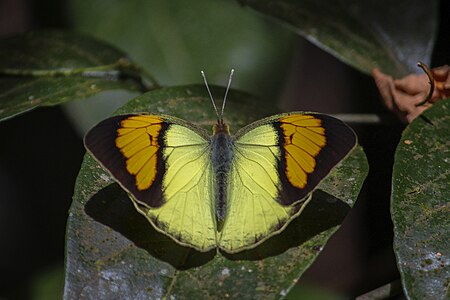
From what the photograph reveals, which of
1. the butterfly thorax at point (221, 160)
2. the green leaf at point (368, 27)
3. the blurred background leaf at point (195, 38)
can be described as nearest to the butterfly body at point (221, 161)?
the butterfly thorax at point (221, 160)

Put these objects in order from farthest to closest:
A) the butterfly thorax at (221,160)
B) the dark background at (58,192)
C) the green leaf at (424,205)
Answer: the dark background at (58,192)
the butterfly thorax at (221,160)
the green leaf at (424,205)

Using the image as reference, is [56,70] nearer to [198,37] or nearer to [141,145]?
[141,145]

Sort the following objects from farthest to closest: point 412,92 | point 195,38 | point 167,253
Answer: point 195,38 → point 412,92 → point 167,253

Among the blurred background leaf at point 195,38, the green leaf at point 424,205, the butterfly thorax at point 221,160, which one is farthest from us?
the blurred background leaf at point 195,38

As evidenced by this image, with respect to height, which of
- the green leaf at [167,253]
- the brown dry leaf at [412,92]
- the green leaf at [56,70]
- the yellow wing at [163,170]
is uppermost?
the green leaf at [56,70]

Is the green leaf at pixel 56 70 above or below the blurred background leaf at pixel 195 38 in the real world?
below

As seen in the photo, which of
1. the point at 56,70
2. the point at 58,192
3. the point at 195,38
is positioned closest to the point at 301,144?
→ the point at 56,70

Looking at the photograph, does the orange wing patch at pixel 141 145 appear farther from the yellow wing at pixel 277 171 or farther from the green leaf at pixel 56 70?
the green leaf at pixel 56 70
